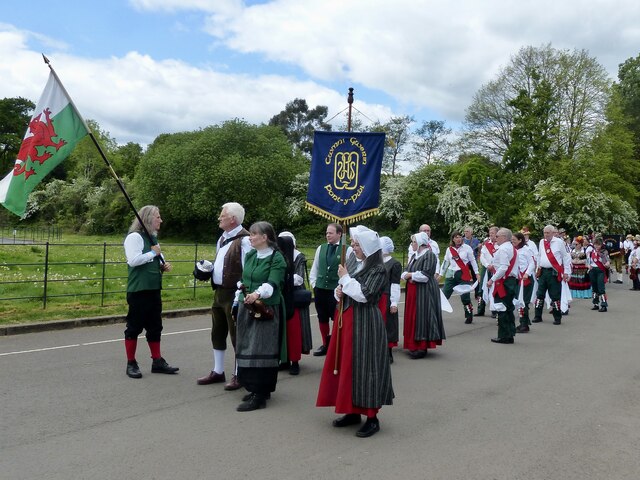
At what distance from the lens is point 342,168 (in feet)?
25.8

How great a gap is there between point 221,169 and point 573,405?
40.6m

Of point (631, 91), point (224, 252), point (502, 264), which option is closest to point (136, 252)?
point (224, 252)

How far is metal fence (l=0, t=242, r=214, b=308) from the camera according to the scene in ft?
39.2

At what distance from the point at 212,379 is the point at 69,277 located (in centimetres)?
979

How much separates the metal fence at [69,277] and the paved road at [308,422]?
356cm

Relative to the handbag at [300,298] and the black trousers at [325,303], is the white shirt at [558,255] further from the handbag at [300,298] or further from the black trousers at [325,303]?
the handbag at [300,298]

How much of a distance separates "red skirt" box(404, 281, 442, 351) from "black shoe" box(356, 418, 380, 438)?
3.55m

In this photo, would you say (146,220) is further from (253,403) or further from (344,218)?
(253,403)

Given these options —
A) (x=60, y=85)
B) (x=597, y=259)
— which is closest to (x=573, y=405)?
(x=60, y=85)

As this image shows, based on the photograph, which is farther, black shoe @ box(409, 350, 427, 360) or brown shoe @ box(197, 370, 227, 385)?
black shoe @ box(409, 350, 427, 360)

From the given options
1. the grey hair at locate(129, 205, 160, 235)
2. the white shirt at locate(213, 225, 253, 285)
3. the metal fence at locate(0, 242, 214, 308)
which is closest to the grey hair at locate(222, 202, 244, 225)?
the white shirt at locate(213, 225, 253, 285)

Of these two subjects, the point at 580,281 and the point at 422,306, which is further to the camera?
the point at 580,281

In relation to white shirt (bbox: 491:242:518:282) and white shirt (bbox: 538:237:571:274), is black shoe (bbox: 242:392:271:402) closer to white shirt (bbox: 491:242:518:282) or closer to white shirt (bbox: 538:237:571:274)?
white shirt (bbox: 491:242:518:282)

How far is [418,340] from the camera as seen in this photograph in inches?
339
